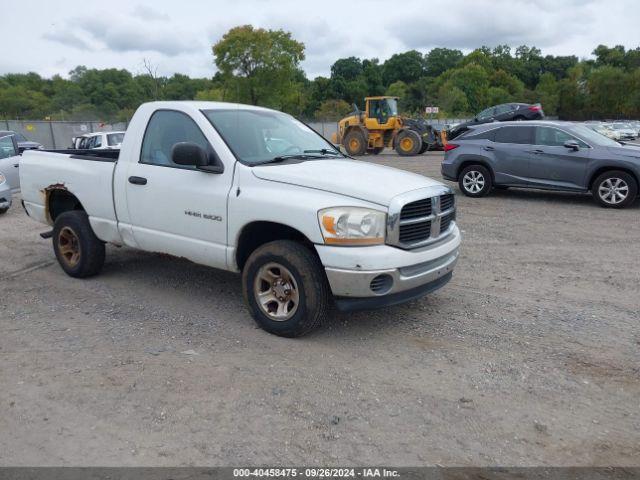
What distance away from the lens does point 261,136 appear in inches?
204

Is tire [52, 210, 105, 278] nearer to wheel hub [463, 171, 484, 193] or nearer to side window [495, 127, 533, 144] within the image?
wheel hub [463, 171, 484, 193]

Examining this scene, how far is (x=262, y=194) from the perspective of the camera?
445 cm

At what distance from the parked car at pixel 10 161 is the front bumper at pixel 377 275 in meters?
9.55

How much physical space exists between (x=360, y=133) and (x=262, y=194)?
2183 cm

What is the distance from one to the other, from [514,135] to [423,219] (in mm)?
7821

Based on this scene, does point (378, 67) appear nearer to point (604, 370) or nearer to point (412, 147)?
point (412, 147)

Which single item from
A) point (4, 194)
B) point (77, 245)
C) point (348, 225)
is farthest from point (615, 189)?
point (4, 194)

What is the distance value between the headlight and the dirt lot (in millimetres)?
909

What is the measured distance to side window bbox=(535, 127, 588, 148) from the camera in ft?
35.3

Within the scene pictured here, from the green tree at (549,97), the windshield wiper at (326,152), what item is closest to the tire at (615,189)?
the windshield wiper at (326,152)

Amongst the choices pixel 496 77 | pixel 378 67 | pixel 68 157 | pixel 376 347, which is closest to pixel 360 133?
pixel 68 157

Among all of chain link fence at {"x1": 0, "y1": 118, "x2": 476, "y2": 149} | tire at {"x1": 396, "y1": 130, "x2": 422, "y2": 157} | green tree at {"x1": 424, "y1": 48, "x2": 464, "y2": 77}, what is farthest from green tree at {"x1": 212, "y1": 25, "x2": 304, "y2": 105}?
green tree at {"x1": 424, "y1": 48, "x2": 464, "y2": 77}

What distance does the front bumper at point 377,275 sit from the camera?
410 cm

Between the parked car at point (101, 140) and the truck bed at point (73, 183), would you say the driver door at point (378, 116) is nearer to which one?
the parked car at point (101, 140)
